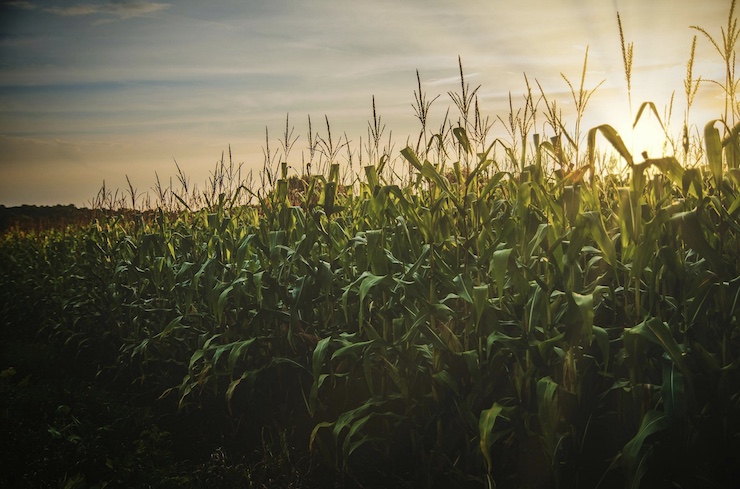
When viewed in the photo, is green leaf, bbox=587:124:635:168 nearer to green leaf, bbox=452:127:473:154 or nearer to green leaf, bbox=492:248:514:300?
green leaf, bbox=492:248:514:300

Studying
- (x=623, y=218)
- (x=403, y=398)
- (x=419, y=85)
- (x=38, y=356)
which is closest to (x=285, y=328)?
(x=403, y=398)

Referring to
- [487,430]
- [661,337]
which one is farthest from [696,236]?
[487,430]

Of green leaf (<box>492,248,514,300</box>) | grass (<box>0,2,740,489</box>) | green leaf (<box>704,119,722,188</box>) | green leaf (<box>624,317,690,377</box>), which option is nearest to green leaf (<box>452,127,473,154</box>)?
grass (<box>0,2,740,489</box>)

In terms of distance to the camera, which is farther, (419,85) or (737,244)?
(419,85)

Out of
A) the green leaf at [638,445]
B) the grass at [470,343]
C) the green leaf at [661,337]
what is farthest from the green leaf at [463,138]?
the green leaf at [638,445]

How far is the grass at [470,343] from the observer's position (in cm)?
212

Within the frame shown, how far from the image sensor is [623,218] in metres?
2.16

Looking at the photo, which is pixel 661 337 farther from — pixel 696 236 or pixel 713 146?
pixel 713 146

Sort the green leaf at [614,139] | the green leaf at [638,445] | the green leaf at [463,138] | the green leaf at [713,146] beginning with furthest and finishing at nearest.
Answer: the green leaf at [463,138], the green leaf at [713,146], the green leaf at [614,139], the green leaf at [638,445]

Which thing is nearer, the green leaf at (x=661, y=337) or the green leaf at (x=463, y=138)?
the green leaf at (x=661, y=337)

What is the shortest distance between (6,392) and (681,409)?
15.5ft

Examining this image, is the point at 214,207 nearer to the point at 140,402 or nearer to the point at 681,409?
the point at 140,402

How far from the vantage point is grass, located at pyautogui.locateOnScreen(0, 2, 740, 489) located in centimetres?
212

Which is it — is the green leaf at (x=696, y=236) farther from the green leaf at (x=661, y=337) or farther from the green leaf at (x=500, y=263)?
the green leaf at (x=500, y=263)
